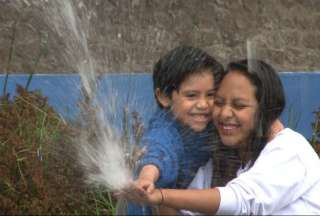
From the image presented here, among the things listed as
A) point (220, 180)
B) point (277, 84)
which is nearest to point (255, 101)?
point (277, 84)

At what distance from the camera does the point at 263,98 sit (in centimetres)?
348

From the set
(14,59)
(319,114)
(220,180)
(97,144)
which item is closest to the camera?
(97,144)

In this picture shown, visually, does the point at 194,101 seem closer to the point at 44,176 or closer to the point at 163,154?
the point at 163,154

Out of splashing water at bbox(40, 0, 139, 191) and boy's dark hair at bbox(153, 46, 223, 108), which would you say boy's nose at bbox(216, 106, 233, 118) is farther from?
splashing water at bbox(40, 0, 139, 191)

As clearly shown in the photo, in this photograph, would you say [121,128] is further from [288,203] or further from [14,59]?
[14,59]

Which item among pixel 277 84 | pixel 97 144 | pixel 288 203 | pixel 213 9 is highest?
pixel 213 9

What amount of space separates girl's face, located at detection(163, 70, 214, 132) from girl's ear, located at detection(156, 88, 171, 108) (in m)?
0.01

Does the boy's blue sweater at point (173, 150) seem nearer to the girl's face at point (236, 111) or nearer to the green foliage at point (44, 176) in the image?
the girl's face at point (236, 111)

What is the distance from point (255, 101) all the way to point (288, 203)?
422 millimetres

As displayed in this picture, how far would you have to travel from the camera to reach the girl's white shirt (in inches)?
127

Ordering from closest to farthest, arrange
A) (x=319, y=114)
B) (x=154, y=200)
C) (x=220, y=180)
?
(x=154, y=200) → (x=220, y=180) → (x=319, y=114)

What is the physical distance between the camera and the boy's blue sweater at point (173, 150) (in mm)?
3293

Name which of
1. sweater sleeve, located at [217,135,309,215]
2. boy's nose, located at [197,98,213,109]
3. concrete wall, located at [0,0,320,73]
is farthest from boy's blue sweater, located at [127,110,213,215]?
concrete wall, located at [0,0,320,73]

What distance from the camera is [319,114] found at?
5488 millimetres
